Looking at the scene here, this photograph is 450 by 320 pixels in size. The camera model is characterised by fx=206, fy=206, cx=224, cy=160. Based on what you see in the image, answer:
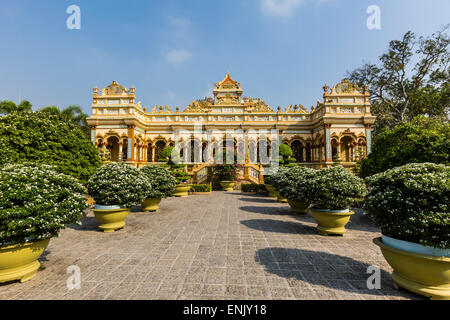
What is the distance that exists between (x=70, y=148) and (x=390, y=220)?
902 cm

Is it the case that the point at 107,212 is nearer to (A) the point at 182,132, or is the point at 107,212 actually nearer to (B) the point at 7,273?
(B) the point at 7,273

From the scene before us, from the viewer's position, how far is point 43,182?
368 cm

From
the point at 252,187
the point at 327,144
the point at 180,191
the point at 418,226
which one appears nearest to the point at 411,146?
the point at 418,226

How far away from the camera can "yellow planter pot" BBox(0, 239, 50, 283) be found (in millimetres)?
3082

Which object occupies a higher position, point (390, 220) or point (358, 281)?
point (390, 220)

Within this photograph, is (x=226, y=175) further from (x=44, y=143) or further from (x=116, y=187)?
(x=44, y=143)

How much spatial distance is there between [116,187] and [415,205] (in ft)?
22.1

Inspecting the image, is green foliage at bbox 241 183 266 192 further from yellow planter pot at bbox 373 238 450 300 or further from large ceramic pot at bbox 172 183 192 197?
yellow planter pot at bbox 373 238 450 300

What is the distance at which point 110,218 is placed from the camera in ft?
20.0

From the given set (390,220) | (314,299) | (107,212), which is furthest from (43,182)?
(390,220)

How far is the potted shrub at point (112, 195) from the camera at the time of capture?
6039 millimetres

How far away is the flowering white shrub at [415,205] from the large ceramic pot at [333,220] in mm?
2178

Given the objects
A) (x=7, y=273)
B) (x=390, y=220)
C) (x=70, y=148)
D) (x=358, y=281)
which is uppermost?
(x=70, y=148)
